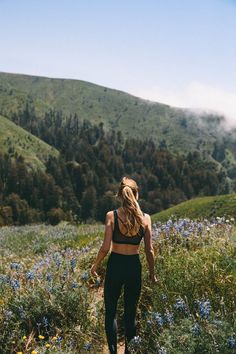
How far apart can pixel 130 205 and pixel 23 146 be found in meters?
158

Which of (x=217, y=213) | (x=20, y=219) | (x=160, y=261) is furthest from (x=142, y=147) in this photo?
(x=160, y=261)

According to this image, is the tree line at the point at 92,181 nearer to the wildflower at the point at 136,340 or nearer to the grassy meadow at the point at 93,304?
the grassy meadow at the point at 93,304


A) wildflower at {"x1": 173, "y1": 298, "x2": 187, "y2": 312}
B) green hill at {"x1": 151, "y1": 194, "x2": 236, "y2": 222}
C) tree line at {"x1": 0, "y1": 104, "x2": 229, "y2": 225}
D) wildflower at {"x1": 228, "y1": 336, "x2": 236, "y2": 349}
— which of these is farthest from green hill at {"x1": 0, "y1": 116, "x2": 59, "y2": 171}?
wildflower at {"x1": 228, "y1": 336, "x2": 236, "y2": 349}

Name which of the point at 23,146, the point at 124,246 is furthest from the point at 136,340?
the point at 23,146

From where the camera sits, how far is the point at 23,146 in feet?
521

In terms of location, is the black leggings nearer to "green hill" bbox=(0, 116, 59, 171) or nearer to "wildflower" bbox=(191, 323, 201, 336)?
"wildflower" bbox=(191, 323, 201, 336)

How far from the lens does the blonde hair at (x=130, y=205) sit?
16.4 feet

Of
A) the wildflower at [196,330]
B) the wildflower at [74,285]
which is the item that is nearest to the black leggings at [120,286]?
the wildflower at [74,285]

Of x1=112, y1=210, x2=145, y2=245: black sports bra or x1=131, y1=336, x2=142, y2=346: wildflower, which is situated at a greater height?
x1=112, y1=210, x2=145, y2=245: black sports bra

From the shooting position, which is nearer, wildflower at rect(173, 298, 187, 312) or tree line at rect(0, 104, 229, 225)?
wildflower at rect(173, 298, 187, 312)

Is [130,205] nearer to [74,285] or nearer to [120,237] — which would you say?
[120,237]

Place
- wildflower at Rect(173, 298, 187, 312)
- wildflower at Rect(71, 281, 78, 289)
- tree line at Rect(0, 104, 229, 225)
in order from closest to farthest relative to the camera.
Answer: wildflower at Rect(173, 298, 187, 312) → wildflower at Rect(71, 281, 78, 289) → tree line at Rect(0, 104, 229, 225)

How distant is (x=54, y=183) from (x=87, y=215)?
41.6ft

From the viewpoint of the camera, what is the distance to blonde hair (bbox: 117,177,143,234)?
197 inches
